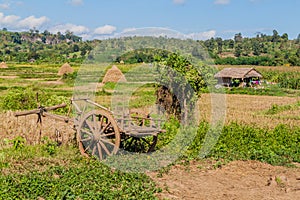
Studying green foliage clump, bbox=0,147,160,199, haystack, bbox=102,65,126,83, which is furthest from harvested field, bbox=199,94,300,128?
haystack, bbox=102,65,126,83

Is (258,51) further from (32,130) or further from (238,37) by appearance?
(32,130)

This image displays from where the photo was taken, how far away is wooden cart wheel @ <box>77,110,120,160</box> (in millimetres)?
8273

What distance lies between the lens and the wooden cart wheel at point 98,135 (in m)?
8.27

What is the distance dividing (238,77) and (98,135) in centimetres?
2651

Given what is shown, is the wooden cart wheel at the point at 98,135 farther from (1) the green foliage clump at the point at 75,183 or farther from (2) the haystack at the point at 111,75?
(2) the haystack at the point at 111,75

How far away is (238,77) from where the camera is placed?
3353 cm

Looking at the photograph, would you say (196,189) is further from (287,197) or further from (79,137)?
(79,137)

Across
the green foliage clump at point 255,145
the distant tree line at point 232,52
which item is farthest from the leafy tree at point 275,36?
the green foliage clump at point 255,145

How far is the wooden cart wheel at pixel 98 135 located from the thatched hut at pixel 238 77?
26.2 metres

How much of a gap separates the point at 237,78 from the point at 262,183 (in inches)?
1061

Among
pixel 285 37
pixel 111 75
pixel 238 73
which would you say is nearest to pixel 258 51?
pixel 285 37

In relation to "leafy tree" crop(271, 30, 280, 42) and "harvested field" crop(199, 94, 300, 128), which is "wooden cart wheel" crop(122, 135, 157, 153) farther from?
"leafy tree" crop(271, 30, 280, 42)

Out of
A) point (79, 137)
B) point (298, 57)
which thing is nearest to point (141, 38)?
point (79, 137)

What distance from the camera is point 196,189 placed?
7.31 meters
